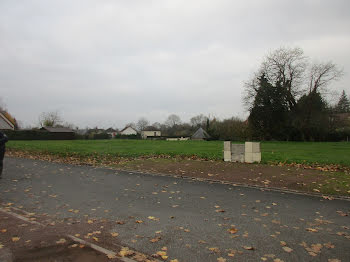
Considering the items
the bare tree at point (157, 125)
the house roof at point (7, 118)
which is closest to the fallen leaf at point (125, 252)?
the house roof at point (7, 118)

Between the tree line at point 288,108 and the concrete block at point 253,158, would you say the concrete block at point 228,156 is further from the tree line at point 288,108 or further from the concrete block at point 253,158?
the tree line at point 288,108

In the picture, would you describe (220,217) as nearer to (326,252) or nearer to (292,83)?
(326,252)

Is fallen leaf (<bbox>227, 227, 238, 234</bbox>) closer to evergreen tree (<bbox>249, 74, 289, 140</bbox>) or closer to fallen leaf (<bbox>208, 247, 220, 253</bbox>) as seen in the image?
fallen leaf (<bbox>208, 247, 220, 253</bbox>)

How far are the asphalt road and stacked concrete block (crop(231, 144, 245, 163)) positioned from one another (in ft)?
16.5

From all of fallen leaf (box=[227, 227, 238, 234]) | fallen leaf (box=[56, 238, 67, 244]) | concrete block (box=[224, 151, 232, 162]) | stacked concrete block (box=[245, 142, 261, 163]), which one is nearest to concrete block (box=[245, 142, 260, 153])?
stacked concrete block (box=[245, 142, 261, 163])

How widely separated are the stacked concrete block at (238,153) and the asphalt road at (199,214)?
504 cm

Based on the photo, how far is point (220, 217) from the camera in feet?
18.6

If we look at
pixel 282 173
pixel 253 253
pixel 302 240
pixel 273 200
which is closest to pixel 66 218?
pixel 253 253

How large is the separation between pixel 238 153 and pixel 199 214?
857cm

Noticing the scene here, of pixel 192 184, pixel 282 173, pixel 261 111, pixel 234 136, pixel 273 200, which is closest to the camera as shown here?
pixel 273 200

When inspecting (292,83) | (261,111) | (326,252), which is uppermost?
(292,83)

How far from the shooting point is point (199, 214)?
587cm

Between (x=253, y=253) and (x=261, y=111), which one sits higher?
(x=261, y=111)

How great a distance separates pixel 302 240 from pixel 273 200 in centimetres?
271
